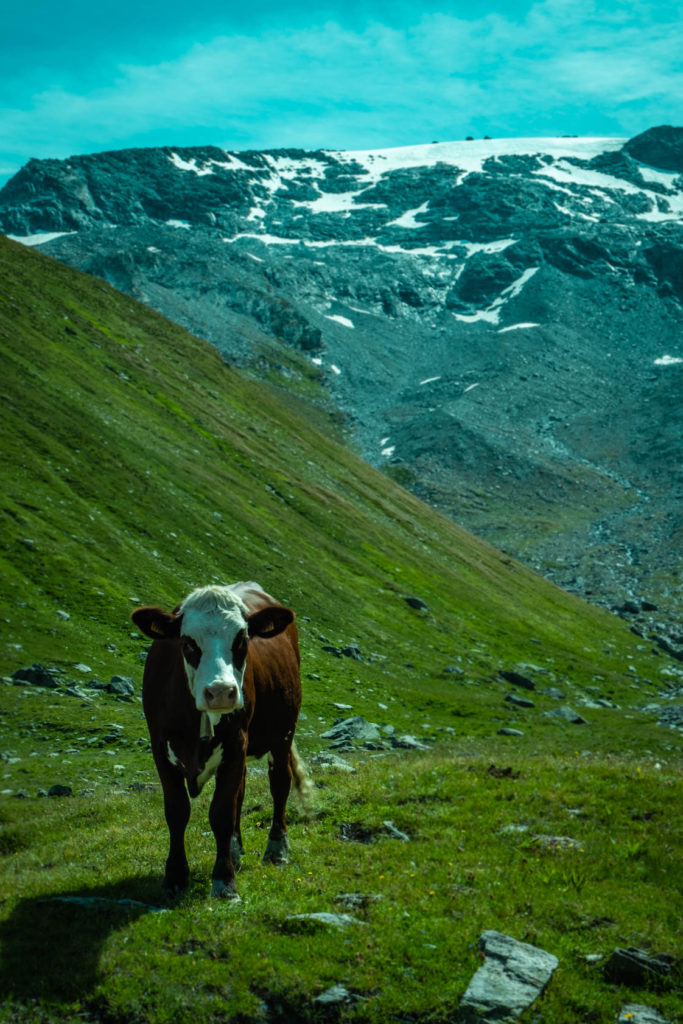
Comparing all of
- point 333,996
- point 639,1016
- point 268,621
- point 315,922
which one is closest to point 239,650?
point 268,621

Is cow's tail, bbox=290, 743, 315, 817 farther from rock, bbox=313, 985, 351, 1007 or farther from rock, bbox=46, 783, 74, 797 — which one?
rock, bbox=46, 783, 74, 797

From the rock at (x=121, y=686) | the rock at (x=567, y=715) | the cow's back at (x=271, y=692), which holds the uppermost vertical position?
the cow's back at (x=271, y=692)

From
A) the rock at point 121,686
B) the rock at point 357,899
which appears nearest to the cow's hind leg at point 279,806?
the rock at point 357,899

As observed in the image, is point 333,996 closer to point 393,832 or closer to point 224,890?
point 224,890

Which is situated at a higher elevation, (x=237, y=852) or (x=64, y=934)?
(x=64, y=934)

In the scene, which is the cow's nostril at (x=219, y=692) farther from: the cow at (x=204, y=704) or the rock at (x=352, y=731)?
the rock at (x=352, y=731)

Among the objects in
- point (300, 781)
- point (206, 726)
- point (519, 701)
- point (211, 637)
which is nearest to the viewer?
point (211, 637)

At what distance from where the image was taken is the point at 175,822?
1125 cm

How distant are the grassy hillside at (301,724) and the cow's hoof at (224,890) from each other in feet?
0.54

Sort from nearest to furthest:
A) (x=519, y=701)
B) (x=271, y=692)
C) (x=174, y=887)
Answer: (x=174, y=887) → (x=271, y=692) → (x=519, y=701)

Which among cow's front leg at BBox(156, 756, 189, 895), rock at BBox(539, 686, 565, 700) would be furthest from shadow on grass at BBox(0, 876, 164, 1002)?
rock at BBox(539, 686, 565, 700)

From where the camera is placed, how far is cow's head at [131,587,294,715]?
997 centimetres

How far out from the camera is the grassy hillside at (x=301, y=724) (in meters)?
9.70

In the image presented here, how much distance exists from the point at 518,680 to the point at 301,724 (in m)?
24.3
